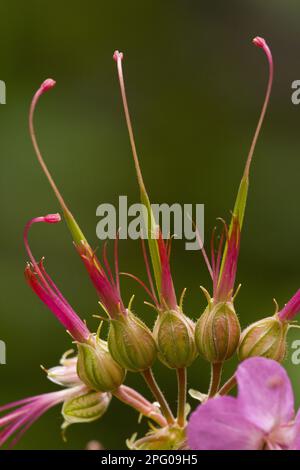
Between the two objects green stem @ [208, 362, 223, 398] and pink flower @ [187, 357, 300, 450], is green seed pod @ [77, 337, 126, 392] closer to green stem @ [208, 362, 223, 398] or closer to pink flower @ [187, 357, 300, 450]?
green stem @ [208, 362, 223, 398]

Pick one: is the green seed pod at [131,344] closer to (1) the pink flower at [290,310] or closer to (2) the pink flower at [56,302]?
(2) the pink flower at [56,302]

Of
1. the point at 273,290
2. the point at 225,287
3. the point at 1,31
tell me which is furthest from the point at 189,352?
the point at 1,31

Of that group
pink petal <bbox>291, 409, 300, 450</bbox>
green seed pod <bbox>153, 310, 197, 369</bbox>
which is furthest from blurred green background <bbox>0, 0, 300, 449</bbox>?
pink petal <bbox>291, 409, 300, 450</bbox>

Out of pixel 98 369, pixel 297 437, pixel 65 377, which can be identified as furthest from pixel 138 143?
pixel 297 437

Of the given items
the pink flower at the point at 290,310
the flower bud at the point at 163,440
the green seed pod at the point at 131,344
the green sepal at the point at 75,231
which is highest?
the green sepal at the point at 75,231

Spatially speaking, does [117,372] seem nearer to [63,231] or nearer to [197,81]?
[63,231]

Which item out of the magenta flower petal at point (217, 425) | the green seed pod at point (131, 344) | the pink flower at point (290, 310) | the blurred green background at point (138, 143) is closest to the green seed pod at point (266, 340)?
the pink flower at point (290, 310)

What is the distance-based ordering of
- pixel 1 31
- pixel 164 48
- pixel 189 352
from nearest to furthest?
pixel 189 352
pixel 1 31
pixel 164 48
